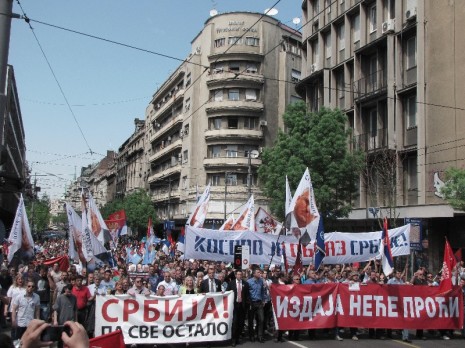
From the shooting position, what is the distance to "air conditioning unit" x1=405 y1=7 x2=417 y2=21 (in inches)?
1153

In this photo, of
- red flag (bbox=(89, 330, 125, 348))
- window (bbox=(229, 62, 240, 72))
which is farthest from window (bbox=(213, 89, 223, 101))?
red flag (bbox=(89, 330, 125, 348))

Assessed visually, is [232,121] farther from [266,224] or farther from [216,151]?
[266,224]

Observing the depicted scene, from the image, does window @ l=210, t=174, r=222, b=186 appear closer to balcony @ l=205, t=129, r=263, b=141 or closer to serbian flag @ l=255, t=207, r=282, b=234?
balcony @ l=205, t=129, r=263, b=141

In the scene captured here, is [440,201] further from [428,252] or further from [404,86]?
[404,86]

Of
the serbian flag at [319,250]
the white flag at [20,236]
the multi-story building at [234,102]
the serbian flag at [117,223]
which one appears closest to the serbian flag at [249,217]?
the serbian flag at [319,250]

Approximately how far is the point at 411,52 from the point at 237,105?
2500cm

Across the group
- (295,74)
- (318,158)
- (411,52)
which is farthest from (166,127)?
(318,158)

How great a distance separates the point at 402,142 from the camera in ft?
98.7

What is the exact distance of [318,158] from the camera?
92.4ft

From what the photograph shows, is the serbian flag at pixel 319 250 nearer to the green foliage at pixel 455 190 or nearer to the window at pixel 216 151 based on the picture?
the green foliage at pixel 455 190

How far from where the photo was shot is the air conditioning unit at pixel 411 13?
96.1 feet

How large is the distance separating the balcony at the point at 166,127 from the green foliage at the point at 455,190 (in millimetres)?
41954

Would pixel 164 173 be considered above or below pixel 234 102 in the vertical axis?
below

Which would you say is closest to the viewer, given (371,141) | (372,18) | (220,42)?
(371,141)
